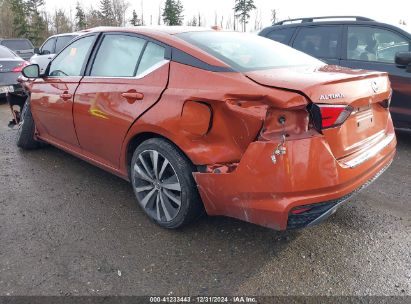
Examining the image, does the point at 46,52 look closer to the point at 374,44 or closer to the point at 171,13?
the point at 374,44

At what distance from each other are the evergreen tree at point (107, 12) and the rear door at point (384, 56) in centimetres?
4247

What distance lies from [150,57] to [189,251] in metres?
1.54

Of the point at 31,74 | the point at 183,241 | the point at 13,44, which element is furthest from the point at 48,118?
the point at 13,44

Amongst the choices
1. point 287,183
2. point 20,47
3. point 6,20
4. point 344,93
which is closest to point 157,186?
point 287,183

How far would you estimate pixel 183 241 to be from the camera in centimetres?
279

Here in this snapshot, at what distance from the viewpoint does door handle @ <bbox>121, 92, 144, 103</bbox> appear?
284 centimetres

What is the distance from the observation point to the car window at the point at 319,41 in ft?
17.8

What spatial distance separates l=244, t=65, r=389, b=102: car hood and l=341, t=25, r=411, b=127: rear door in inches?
93.6

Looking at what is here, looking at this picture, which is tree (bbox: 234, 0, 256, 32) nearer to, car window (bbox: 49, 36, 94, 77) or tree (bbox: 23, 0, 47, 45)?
tree (bbox: 23, 0, 47, 45)

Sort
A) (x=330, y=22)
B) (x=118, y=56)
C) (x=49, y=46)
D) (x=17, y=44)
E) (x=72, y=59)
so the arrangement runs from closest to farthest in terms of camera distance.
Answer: (x=118, y=56), (x=72, y=59), (x=330, y=22), (x=49, y=46), (x=17, y=44)

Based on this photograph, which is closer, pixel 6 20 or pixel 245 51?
pixel 245 51

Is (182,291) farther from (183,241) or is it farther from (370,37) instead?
(370,37)

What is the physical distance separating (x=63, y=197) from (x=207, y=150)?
1.83 meters

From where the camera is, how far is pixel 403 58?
452cm
